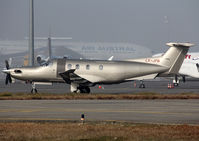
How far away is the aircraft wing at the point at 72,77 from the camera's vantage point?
127 feet

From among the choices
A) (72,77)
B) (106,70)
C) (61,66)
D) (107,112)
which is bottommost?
(107,112)

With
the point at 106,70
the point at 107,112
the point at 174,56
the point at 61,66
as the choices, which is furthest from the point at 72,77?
the point at 107,112

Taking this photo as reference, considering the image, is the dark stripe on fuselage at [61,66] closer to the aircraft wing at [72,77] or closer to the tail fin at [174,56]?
the aircraft wing at [72,77]

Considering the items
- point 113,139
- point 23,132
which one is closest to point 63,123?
point 23,132

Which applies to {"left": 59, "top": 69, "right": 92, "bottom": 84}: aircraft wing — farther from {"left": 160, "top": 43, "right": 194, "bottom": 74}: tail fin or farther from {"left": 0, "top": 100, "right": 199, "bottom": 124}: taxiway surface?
{"left": 0, "top": 100, "right": 199, "bottom": 124}: taxiway surface

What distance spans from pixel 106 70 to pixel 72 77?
2.76 metres

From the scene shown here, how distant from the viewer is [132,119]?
20391mm

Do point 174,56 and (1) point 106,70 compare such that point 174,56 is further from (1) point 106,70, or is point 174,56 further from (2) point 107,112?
(2) point 107,112

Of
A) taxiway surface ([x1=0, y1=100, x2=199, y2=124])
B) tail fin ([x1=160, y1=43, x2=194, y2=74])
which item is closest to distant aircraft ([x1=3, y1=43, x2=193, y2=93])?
tail fin ([x1=160, y1=43, x2=194, y2=74])

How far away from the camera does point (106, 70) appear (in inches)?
1550

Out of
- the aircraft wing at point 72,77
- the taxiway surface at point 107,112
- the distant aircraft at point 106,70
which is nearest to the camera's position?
the taxiway surface at point 107,112

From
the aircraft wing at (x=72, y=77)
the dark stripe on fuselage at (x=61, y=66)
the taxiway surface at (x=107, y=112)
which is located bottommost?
the taxiway surface at (x=107, y=112)

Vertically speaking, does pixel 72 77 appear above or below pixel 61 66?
below

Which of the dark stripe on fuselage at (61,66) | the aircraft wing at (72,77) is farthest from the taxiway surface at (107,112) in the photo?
the dark stripe on fuselage at (61,66)
